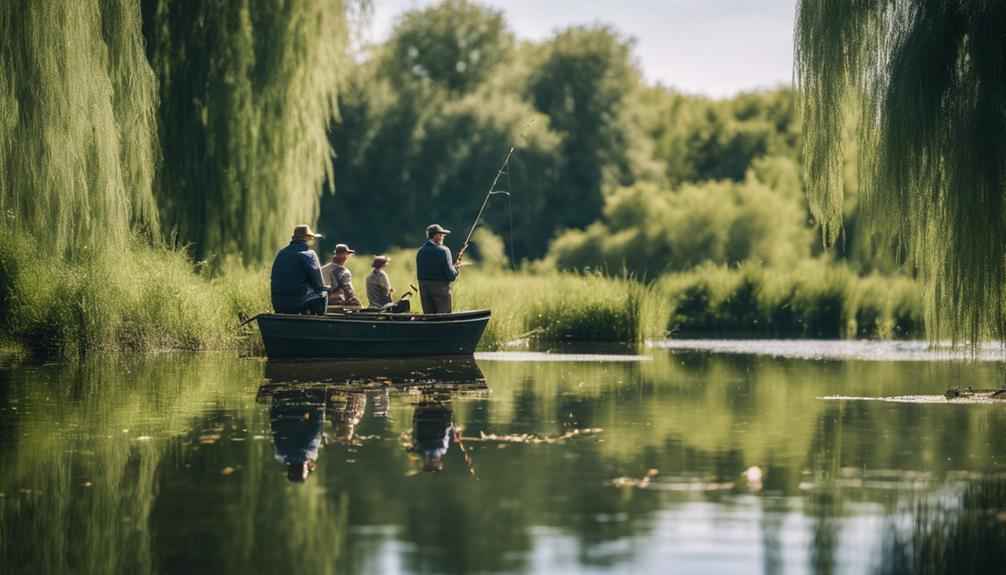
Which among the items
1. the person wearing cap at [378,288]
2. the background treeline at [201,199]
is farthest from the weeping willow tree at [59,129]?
the person wearing cap at [378,288]

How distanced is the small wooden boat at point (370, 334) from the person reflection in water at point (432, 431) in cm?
594

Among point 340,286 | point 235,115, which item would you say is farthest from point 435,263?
point 235,115

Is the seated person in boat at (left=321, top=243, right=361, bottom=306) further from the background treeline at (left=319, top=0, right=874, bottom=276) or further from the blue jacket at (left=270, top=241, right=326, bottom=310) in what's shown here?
the background treeline at (left=319, top=0, right=874, bottom=276)

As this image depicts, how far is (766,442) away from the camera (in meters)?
11.6

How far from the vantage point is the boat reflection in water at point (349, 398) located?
1102 centimetres

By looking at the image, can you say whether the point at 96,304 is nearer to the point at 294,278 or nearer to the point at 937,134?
the point at 294,278

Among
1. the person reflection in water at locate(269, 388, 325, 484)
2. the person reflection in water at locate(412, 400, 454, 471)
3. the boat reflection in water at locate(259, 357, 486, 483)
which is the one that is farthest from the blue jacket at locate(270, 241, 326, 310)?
the person reflection in water at locate(412, 400, 454, 471)

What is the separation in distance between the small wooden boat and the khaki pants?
638mm

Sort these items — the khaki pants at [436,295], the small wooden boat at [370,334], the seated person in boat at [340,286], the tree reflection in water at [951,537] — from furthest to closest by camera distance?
1. the khaki pants at [436,295]
2. the seated person in boat at [340,286]
3. the small wooden boat at [370,334]
4. the tree reflection in water at [951,537]

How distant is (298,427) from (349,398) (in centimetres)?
285

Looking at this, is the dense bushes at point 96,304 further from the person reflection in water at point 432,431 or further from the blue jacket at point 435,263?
the person reflection in water at point 432,431

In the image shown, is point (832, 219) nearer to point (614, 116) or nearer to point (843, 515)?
point (843, 515)

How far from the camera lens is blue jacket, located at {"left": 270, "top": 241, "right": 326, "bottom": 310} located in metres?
20.6

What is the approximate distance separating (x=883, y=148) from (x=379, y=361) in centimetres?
859
